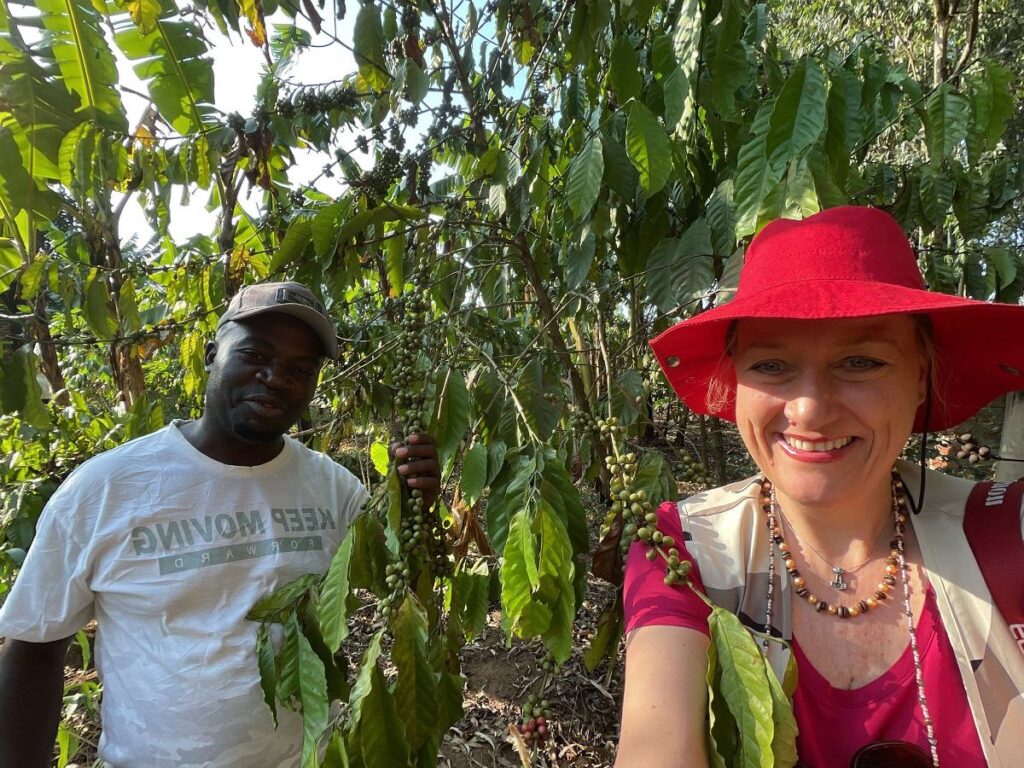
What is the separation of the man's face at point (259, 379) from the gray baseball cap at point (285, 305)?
3 cm

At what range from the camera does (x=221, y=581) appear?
4.96 ft

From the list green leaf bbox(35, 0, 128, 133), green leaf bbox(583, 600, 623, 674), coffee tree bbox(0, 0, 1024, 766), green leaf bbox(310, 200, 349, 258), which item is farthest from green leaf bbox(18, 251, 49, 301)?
green leaf bbox(583, 600, 623, 674)

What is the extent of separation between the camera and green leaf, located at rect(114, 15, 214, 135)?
80.7 inches

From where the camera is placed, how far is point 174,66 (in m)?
2.06

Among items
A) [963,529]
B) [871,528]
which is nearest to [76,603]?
[871,528]

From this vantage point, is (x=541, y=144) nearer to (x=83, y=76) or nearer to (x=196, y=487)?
(x=83, y=76)

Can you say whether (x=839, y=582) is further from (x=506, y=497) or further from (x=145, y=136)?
(x=145, y=136)

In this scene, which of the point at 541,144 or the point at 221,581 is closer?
the point at 221,581

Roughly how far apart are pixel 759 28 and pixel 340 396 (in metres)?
1.88

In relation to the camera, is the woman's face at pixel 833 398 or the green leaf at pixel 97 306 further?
the green leaf at pixel 97 306

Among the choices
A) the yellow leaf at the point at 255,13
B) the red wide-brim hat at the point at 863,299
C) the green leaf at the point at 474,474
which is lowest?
the green leaf at the point at 474,474

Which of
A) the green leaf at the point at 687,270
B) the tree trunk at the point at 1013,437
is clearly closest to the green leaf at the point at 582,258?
the green leaf at the point at 687,270

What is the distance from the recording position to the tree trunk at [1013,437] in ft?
6.26

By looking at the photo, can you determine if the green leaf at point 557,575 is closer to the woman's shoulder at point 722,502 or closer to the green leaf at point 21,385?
the woman's shoulder at point 722,502
